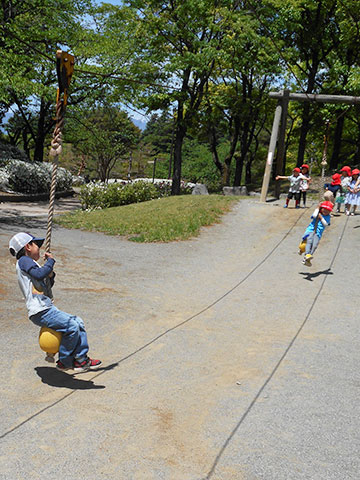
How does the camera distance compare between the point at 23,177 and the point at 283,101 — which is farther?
the point at 23,177

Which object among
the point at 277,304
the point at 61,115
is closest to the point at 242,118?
the point at 277,304

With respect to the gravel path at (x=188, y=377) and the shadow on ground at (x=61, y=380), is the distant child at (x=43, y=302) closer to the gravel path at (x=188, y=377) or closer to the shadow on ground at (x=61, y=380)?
the shadow on ground at (x=61, y=380)

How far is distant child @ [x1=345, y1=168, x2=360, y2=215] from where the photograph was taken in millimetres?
15180

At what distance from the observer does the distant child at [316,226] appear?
10.6 metres

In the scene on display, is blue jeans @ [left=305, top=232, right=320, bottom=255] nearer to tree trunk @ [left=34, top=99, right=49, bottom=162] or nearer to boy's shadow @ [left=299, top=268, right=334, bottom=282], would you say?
boy's shadow @ [left=299, top=268, right=334, bottom=282]

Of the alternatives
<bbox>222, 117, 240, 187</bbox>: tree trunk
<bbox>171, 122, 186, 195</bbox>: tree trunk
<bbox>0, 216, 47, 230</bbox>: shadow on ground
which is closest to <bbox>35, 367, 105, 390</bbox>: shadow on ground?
<bbox>0, 216, 47, 230</bbox>: shadow on ground

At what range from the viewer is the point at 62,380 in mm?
5141

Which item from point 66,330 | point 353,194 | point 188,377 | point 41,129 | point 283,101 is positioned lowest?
point 188,377

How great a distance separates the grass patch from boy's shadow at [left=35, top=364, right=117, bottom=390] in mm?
9006

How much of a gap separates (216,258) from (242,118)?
20282 millimetres

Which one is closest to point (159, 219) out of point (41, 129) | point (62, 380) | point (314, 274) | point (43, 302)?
point (314, 274)

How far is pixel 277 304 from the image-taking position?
359 inches

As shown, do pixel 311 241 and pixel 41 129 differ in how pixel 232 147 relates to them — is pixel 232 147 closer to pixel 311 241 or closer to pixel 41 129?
pixel 41 129

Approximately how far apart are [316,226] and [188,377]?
6289 mm
